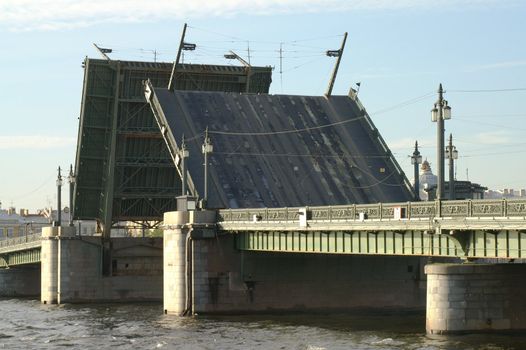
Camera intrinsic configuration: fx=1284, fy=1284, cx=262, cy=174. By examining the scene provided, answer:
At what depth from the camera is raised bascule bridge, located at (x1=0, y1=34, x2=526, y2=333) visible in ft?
147

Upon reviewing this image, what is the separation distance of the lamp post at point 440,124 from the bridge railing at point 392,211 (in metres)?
0.77

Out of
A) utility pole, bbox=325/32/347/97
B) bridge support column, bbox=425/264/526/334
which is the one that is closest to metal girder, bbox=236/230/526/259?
bridge support column, bbox=425/264/526/334

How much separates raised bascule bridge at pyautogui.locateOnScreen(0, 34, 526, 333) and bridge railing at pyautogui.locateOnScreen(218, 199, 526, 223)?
0.25 feet

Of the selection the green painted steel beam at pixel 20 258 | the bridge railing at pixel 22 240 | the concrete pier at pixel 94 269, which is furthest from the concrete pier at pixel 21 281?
the concrete pier at pixel 94 269

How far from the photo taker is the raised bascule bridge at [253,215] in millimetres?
44812

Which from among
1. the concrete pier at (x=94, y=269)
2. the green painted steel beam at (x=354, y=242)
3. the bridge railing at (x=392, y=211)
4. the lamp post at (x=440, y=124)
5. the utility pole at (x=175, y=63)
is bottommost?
the concrete pier at (x=94, y=269)

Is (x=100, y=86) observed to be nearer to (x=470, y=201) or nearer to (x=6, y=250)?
(x=6, y=250)

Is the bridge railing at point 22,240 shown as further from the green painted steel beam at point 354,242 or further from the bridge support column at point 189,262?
the green painted steel beam at point 354,242

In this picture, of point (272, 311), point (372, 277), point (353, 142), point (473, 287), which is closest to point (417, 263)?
point (372, 277)

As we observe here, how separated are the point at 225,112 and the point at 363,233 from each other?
2671 cm

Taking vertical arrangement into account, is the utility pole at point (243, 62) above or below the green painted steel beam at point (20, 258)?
above

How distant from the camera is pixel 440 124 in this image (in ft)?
147

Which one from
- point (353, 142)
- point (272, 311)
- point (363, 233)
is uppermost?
point (353, 142)

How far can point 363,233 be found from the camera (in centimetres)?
5131
